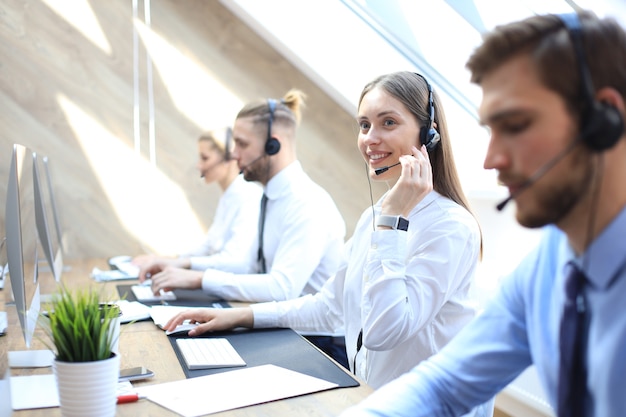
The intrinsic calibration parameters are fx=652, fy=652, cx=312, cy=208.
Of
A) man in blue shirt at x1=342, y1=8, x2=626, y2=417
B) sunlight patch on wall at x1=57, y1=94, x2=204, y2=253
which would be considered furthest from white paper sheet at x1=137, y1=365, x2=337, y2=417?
sunlight patch on wall at x1=57, y1=94, x2=204, y2=253

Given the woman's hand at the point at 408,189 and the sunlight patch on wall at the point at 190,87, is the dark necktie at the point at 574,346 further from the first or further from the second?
the sunlight patch on wall at the point at 190,87

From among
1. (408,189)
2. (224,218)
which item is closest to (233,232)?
(224,218)

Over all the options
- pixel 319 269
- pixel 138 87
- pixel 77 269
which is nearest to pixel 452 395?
pixel 319 269

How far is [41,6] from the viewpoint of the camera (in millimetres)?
3975

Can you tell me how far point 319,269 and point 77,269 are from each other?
1537mm

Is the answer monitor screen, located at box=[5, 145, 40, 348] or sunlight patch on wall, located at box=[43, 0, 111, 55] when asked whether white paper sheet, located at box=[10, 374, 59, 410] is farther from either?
sunlight patch on wall, located at box=[43, 0, 111, 55]

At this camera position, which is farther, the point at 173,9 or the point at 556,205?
the point at 173,9

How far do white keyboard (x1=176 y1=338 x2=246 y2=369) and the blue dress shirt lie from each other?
0.53m

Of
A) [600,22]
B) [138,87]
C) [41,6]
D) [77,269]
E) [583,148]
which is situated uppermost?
[41,6]

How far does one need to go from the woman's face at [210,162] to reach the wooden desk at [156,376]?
1.97 m

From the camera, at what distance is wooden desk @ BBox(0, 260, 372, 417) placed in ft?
4.07

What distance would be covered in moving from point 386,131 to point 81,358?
104cm

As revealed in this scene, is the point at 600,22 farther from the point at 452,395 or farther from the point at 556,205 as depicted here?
the point at 452,395

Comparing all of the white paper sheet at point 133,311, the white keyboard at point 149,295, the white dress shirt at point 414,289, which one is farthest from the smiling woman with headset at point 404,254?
the white keyboard at point 149,295
